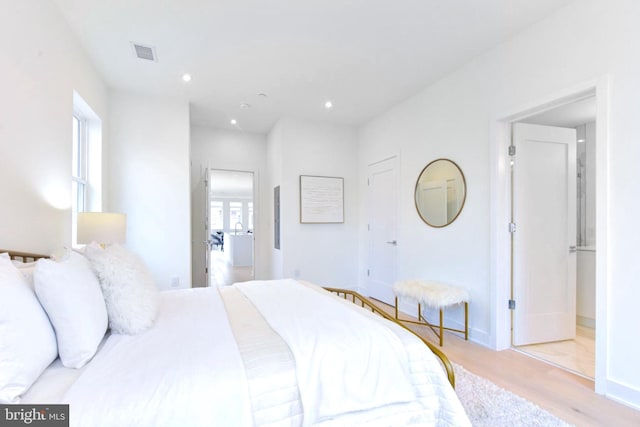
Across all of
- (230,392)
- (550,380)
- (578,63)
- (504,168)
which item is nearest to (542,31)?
(578,63)

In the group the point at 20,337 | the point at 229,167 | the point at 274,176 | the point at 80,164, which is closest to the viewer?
the point at 20,337

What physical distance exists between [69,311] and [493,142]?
10.3 feet

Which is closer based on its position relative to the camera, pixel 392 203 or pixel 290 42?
pixel 290 42

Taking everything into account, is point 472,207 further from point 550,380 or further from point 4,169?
→ point 4,169

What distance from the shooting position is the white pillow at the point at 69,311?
109 centimetres

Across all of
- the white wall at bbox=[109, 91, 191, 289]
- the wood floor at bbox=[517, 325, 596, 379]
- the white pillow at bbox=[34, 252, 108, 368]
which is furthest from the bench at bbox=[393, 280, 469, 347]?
the white wall at bbox=[109, 91, 191, 289]

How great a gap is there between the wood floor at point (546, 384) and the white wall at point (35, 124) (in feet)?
10.5

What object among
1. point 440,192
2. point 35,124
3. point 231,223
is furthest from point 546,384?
point 231,223

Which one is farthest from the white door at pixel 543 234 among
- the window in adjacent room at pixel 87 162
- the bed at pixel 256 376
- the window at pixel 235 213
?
the window at pixel 235 213

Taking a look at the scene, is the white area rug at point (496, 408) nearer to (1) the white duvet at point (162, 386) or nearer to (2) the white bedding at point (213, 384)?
(2) the white bedding at point (213, 384)

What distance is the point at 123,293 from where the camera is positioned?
4.64ft

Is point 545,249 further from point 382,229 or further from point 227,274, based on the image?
point 227,274

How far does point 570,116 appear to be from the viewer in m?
3.29

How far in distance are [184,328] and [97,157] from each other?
2.78 metres
